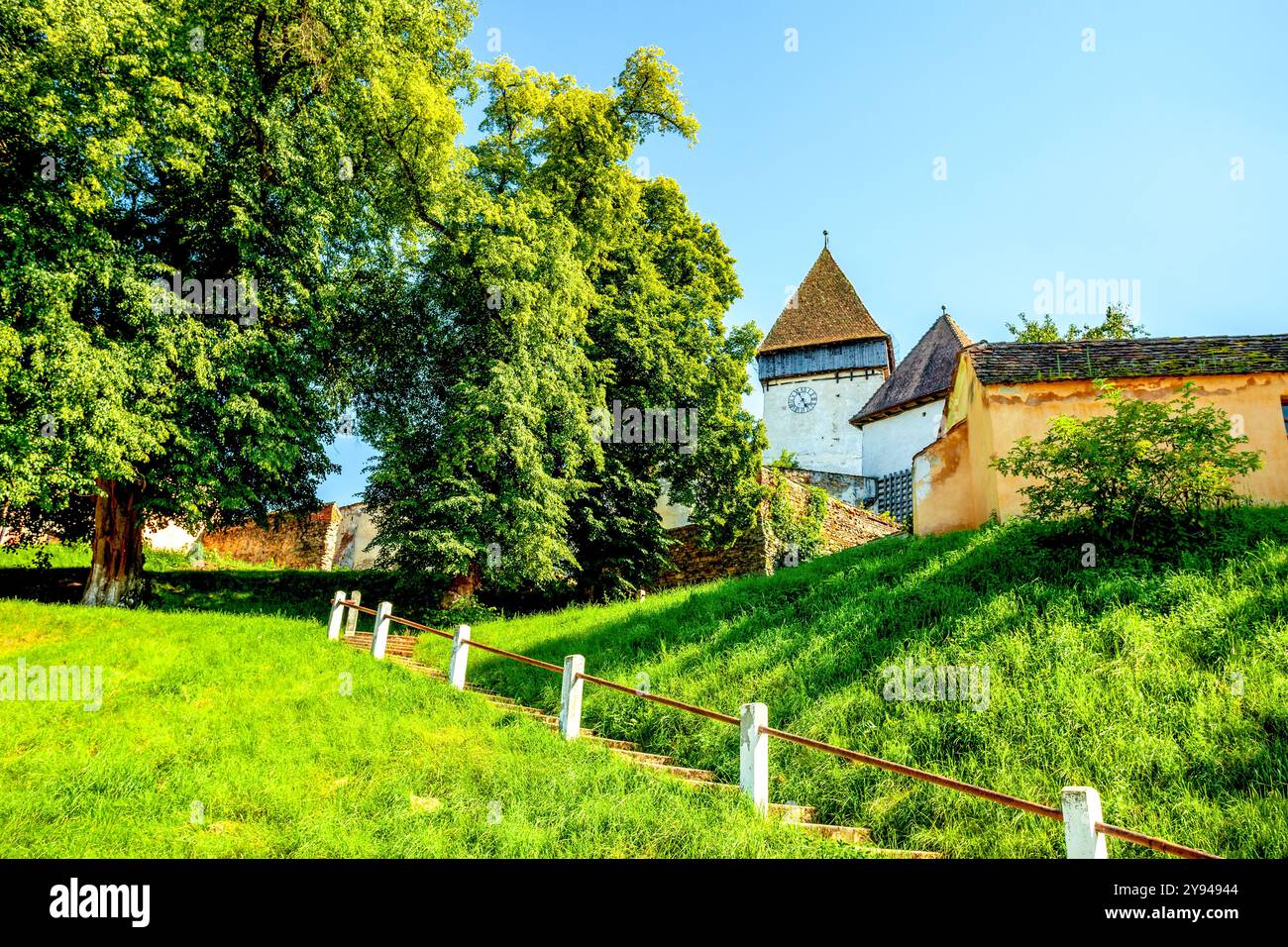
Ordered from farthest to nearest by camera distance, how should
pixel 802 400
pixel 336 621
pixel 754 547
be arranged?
pixel 802 400
pixel 754 547
pixel 336 621

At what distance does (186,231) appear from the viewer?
629 inches

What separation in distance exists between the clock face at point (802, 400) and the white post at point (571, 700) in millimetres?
33782

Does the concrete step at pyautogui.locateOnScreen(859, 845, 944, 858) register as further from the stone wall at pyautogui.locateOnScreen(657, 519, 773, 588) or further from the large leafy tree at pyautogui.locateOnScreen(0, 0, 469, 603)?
the stone wall at pyautogui.locateOnScreen(657, 519, 773, 588)

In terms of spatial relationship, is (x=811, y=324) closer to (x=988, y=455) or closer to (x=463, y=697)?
(x=988, y=455)

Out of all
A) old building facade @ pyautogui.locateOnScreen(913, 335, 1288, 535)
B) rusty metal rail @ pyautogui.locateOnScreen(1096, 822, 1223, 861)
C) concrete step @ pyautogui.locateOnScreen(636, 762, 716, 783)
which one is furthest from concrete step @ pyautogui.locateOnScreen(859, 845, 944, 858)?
old building facade @ pyautogui.locateOnScreen(913, 335, 1288, 535)

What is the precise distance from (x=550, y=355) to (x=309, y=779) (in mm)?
12244

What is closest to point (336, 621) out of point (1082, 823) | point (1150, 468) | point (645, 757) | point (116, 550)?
point (116, 550)

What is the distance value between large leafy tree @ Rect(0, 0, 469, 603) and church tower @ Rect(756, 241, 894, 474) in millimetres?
26876

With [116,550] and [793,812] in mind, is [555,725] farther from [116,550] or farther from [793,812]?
[116,550]

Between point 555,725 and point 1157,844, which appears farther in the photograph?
point 555,725

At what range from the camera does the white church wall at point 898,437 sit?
32.0m

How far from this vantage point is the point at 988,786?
22.1ft
